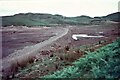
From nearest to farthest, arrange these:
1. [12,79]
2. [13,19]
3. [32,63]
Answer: [12,79], [32,63], [13,19]

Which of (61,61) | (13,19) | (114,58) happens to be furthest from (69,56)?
(13,19)

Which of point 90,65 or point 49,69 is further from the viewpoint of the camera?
point 49,69

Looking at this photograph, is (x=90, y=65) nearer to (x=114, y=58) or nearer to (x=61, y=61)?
(x=114, y=58)

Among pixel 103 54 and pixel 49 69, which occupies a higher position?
pixel 103 54

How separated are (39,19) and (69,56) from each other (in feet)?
392

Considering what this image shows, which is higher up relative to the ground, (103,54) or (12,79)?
(103,54)

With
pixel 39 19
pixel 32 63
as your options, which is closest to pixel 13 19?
→ pixel 39 19

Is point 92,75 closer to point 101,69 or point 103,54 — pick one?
point 101,69

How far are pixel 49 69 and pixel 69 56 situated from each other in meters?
1.81

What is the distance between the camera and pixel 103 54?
10516mm

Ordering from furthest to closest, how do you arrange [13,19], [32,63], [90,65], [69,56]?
[13,19] < [32,63] < [69,56] < [90,65]

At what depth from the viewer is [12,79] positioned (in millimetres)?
→ 12344

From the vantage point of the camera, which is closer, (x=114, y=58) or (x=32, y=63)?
(x=114, y=58)

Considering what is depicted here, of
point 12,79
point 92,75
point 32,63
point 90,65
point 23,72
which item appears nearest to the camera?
point 92,75
